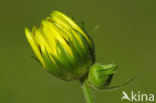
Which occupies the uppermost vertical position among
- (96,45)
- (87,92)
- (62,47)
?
(62,47)

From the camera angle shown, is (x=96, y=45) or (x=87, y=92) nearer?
(x=87, y=92)

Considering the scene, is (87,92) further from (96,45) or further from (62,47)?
(96,45)

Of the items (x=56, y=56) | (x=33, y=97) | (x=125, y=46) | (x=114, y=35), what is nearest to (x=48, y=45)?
(x=56, y=56)

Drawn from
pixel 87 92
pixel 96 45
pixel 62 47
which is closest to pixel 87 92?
pixel 87 92

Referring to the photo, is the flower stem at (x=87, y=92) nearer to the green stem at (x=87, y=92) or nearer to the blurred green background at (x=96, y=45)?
the green stem at (x=87, y=92)

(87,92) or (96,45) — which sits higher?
(87,92)

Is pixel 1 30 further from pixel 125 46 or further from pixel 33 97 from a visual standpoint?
pixel 33 97
